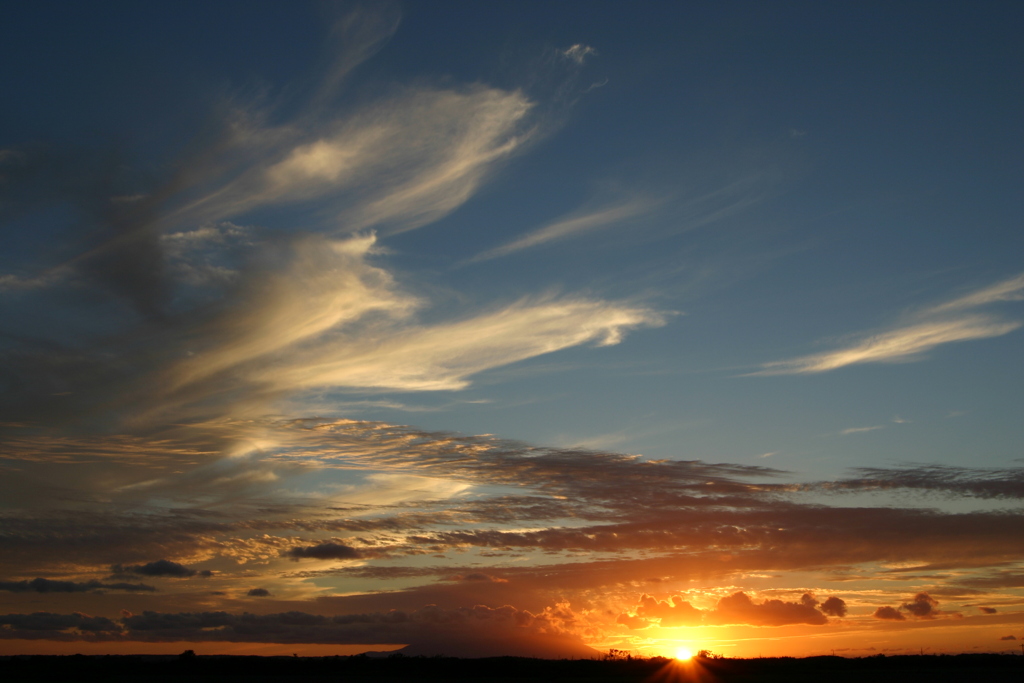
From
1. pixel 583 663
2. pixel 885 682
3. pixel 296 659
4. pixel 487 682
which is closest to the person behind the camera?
pixel 885 682

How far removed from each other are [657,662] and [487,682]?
9211 cm

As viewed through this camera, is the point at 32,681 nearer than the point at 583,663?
Yes

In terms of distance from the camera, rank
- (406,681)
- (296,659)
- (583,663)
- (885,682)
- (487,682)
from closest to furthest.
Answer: (885,682)
(487,682)
(406,681)
(583,663)
(296,659)

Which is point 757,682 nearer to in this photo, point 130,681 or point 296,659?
point 130,681

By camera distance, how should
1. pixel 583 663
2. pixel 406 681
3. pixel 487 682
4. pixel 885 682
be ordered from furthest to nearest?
pixel 583 663 < pixel 406 681 < pixel 487 682 < pixel 885 682

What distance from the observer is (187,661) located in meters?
171

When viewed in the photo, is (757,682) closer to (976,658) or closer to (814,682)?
(814,682)

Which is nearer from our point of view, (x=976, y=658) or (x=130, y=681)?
(x=130, y=681)

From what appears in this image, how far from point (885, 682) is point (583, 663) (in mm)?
87086

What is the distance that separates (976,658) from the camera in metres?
184

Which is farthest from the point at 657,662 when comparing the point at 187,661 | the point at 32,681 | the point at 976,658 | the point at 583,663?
the point at 32,681

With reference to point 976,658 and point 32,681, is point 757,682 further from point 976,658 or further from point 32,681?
point 976,658

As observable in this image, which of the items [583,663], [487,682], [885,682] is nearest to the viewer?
[885,682]

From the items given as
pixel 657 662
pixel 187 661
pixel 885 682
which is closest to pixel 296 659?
pixel 187 661
